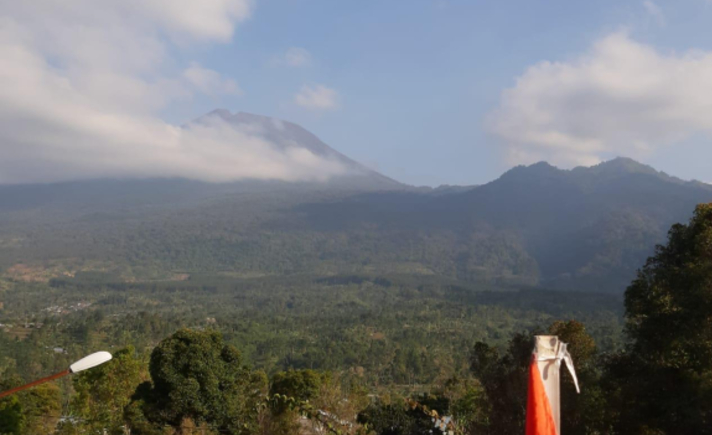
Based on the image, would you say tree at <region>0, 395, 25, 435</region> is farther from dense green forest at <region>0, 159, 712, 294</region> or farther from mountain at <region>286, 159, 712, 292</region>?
mountain at <region>286, 159, 712, 292</region>

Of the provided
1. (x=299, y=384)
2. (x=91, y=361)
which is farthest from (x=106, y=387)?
(x=91, y=361)

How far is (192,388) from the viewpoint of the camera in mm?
13023

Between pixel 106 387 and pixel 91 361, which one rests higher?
pixel 91 361

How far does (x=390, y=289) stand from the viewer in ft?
382

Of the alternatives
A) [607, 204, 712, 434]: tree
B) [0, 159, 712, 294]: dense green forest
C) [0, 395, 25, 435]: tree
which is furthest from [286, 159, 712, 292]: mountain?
[0, 395, 25, 435]: tree

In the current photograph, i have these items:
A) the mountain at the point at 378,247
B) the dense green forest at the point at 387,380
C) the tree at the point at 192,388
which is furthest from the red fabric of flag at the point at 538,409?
the mountain at the point at 378,247

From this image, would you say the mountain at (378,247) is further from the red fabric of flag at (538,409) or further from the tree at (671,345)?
the red fabric of flag at (538,409)

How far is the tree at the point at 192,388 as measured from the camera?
511 inches

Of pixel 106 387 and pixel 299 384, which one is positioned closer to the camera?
pixel 106 387

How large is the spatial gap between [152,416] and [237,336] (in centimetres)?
4527

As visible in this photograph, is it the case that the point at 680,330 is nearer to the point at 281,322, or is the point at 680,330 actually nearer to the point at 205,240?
the point at 281,322

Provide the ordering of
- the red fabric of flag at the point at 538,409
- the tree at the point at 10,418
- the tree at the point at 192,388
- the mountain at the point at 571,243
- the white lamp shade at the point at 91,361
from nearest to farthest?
the red fabric of flag at the point at 538,409
the white lamp shade at the point at 91,361
the tree at the point at 192,388
the tree at the point at 10,418
the mountain at the point at 571,243

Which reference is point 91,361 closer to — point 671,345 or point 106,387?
point 671,345

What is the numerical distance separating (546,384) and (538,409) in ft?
0.45
